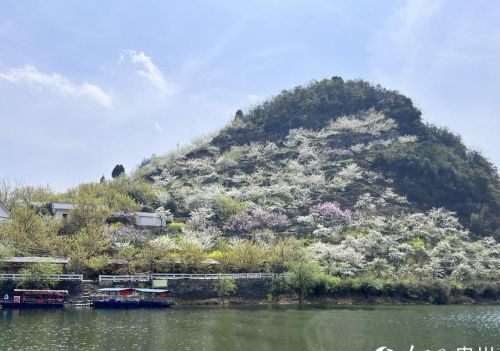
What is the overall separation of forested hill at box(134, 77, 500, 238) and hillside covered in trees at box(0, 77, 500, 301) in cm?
36

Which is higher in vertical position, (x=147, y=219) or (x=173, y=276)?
(x=147, y=219)

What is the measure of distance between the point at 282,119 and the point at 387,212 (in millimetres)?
56083

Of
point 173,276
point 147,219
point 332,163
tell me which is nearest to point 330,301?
point 173,276

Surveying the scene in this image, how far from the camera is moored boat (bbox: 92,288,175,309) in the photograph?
2169 inches

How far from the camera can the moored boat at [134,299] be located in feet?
181

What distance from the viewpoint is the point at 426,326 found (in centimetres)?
4388

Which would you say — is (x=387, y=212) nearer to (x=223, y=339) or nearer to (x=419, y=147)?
(x=419, y=147)

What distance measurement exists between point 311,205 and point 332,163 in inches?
902

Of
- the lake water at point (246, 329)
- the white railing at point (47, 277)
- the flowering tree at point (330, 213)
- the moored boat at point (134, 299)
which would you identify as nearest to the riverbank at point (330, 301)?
the moored boat at point (134, 299)

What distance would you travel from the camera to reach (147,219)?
86.7 metres

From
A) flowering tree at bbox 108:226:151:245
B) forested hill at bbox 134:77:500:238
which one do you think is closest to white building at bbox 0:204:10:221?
flowering tree at bbox 108:226:151:245

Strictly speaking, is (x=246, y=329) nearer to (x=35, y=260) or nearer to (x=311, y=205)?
(x=35, y=260)

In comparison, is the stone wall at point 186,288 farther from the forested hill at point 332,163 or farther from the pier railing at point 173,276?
the forested hill at point 332,163

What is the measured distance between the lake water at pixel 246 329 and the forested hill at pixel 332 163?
41074 mm
